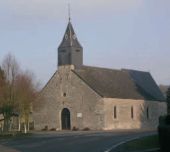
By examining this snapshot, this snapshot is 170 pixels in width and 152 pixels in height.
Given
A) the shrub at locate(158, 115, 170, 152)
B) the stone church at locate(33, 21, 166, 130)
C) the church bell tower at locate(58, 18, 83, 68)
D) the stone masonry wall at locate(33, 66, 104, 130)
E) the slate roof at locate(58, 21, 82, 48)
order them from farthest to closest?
the slate roof at locate(58, 21, 82, 48), the church bell tower at locate(58, 18, 83, 68), the stone church at locate(33, 21, 166, 130), the stone masonry wall at locate(33, 66, 104, 130), the shrub at locate(158, 115, 170, 152)

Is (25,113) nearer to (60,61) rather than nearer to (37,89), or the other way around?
(37,89)

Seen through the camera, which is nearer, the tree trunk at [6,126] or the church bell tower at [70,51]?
the tree trunk at [6,126]

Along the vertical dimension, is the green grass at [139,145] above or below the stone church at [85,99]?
below

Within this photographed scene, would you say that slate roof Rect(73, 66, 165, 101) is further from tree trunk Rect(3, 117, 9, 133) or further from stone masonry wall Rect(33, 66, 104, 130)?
tree trunk Rect(3, 117, 9, 133)

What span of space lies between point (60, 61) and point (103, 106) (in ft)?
33.1

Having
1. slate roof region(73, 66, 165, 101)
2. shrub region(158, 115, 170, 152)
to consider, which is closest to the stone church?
slate roof region(73, 66, 165, 101)

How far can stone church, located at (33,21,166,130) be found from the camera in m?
69.6

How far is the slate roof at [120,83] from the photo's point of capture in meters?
71.4

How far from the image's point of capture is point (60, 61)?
73938mm

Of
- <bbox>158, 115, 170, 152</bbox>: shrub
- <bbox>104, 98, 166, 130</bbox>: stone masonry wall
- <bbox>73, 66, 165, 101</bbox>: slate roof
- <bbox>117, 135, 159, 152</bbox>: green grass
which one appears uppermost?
<bbox>73, 66, 165, 101</bbox>: slate roof

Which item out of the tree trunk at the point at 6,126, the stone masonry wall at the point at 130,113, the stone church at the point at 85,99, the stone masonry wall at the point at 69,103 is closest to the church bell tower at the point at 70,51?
the stone church at the point at 85,99

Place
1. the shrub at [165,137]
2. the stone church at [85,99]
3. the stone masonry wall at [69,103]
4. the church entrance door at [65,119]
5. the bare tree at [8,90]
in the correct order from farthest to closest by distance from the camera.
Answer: the church entrance door at [65,119] → the stone church at [85,99] → the stone masonry wall at [69,103] → the bare tree at [8,90] → the shrub at [165,137]

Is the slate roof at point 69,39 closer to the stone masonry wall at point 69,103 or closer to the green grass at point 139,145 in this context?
the stone masonry wall at point 69,103

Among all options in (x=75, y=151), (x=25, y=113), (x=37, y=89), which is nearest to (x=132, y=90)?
(x=37, y=89)
